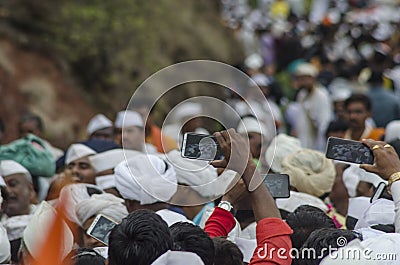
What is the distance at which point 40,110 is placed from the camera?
38.9 feet

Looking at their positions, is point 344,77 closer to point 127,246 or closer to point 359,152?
point 359,152

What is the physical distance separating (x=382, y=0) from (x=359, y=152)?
18721 mm

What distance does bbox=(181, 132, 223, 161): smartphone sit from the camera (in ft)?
13.5

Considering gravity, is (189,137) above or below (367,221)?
Result: above

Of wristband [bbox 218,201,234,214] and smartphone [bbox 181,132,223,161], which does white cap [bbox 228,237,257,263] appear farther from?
smartphone [bbox 181,132,223,161]

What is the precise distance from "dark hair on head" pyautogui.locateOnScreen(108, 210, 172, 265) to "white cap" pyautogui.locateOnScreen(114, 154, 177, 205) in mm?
1489

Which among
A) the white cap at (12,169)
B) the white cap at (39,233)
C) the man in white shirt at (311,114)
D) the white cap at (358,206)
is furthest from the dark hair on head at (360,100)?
the white cap at (39,233)

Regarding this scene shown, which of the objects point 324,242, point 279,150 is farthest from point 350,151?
point 279,150

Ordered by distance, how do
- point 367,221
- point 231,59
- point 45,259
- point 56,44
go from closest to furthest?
point 45,259, point 367,221, point 56,44, point 231,59

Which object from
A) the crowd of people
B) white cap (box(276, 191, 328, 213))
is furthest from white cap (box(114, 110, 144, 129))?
white cap (box(276, 191, 328, 213))

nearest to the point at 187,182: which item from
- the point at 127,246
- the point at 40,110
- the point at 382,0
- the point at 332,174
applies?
the point at 332,174

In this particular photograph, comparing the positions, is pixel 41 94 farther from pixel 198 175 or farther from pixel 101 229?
pixel 101 229

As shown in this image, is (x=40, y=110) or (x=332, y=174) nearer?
(x=332, y=174)

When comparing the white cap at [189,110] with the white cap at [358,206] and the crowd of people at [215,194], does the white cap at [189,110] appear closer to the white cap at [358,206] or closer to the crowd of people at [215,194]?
the crowd of people at [215,194]
